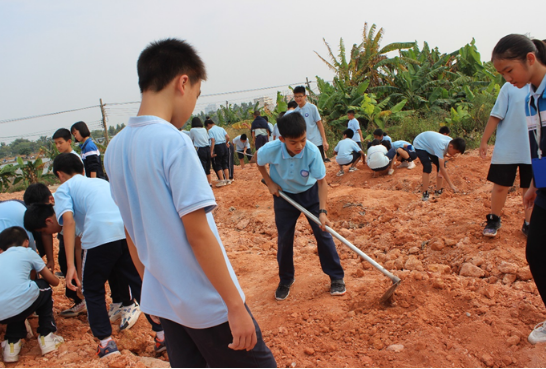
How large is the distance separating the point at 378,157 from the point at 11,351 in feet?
20.4

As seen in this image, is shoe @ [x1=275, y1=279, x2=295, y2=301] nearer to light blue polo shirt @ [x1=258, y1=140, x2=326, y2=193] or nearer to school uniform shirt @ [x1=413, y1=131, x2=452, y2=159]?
light blue polo shirt @ [x1=258, y1=140, x2=326, y2=193]

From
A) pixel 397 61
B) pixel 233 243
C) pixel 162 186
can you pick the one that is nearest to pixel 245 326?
pixel 162 186

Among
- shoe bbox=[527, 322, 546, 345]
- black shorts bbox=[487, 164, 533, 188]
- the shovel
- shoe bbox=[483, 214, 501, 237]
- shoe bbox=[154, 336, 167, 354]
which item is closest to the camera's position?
shoe bbox=[527, 322, 546, 345]

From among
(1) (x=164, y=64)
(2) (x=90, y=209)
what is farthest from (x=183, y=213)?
(2) (x=90, y=209)

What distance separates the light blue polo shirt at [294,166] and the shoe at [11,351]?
8.00 ft

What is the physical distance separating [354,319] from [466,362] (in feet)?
2.80

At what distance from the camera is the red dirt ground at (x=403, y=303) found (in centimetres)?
254

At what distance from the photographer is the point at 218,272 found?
121 centimetres

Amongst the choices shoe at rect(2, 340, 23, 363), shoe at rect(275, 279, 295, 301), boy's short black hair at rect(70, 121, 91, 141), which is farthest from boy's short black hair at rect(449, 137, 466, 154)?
shoe at rect(2, 340, 23, 363)

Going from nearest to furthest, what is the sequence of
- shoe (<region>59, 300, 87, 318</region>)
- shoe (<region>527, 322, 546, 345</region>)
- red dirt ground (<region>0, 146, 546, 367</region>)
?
shoe (<region>527, 322, 546, 345</region>)
red dirt ground (<region>0, 146, 546, 367</region>)
shoe (<region>59, 300, 87, 318</region>)

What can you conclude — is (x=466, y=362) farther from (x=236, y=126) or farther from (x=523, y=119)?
(x=236, y=126)

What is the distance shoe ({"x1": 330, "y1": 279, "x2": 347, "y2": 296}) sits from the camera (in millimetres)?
3416

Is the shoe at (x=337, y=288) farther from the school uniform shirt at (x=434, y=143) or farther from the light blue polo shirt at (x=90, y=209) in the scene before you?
the school uniform shirt at (x=434, y=143)

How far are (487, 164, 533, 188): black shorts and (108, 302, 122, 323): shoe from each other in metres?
3.78
